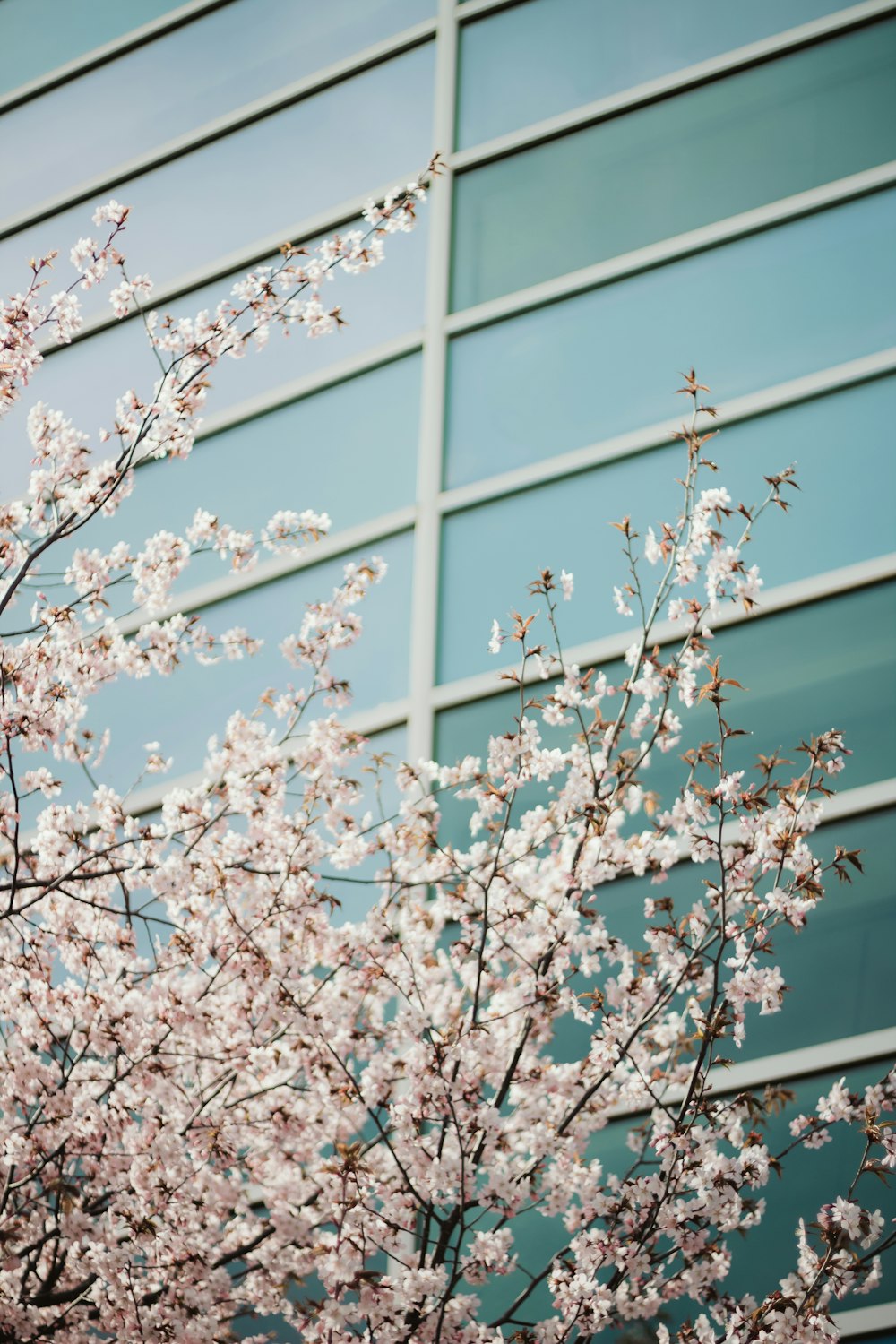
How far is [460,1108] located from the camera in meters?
3.85

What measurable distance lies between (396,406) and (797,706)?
2.97m

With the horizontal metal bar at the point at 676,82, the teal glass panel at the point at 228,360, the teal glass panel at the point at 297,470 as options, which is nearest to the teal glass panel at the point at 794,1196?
the teal glass panel at the point at 297,470

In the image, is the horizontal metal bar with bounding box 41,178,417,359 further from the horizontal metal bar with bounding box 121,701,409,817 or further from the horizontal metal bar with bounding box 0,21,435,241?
the horizontal metal bar with bounding box 121,701,409,817

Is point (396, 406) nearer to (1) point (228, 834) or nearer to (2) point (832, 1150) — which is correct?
(1) point (228, 834)

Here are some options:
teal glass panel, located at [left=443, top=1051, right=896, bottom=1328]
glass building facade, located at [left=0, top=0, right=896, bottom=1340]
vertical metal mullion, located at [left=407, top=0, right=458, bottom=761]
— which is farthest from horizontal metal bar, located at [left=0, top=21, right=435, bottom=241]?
teal glass panel, located at [left=443, top=1051, right=896, bottom=1328]

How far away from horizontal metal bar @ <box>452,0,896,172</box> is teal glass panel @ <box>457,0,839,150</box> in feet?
0.23

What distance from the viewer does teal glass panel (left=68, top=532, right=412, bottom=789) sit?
22.3 ft

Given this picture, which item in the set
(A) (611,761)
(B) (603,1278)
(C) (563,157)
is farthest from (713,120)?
(B) (603,1278)

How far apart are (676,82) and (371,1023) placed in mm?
5664

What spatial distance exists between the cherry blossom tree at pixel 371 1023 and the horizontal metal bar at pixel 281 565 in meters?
1.47

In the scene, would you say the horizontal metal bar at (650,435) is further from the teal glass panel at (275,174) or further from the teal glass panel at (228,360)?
the teal glass panel at (275,174)

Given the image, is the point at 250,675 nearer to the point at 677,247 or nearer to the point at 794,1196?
the point at 677,247

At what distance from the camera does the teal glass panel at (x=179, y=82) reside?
9.19 metres

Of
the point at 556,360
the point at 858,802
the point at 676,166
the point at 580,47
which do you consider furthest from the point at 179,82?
the point at 858,802
